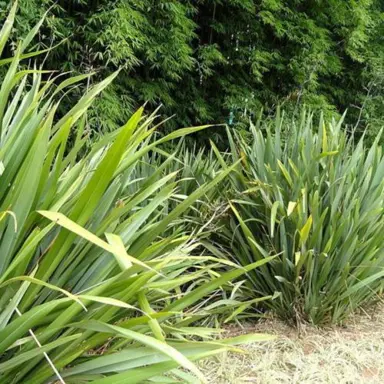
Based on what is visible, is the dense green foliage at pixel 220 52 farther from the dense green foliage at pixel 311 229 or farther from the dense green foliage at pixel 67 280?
the dense green foliage at pixel 67 280

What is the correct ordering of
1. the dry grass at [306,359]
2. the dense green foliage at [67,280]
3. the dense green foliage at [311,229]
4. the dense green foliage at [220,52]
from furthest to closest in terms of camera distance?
the dense green foliage at [220,52], the dense green foliage at [311,229], the dry grass at [306,359], the dense green foliage at [67,280]

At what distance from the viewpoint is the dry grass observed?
1991 mm

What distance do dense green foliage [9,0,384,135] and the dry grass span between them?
2326mm

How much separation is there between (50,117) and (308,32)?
5.25m

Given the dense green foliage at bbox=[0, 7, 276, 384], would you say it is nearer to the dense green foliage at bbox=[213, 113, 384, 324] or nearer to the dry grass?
the dry grass

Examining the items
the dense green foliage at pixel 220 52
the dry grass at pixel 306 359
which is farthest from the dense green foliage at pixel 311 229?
the dense green foliage at pixel 220 52

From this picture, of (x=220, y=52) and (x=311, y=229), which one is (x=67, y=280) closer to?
(x=311, y=229)

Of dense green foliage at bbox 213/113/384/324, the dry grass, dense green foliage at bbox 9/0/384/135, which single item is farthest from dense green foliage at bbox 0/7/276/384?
dense green foliage at bbox 9/0/384/135

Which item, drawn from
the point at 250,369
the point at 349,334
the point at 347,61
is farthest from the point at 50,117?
the point at 347,61

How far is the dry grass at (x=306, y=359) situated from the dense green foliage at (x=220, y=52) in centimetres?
233

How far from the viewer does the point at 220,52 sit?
5395mm

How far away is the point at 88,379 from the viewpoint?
1222 mm

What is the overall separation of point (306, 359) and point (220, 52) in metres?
3.96

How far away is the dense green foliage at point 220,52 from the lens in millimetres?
3988
